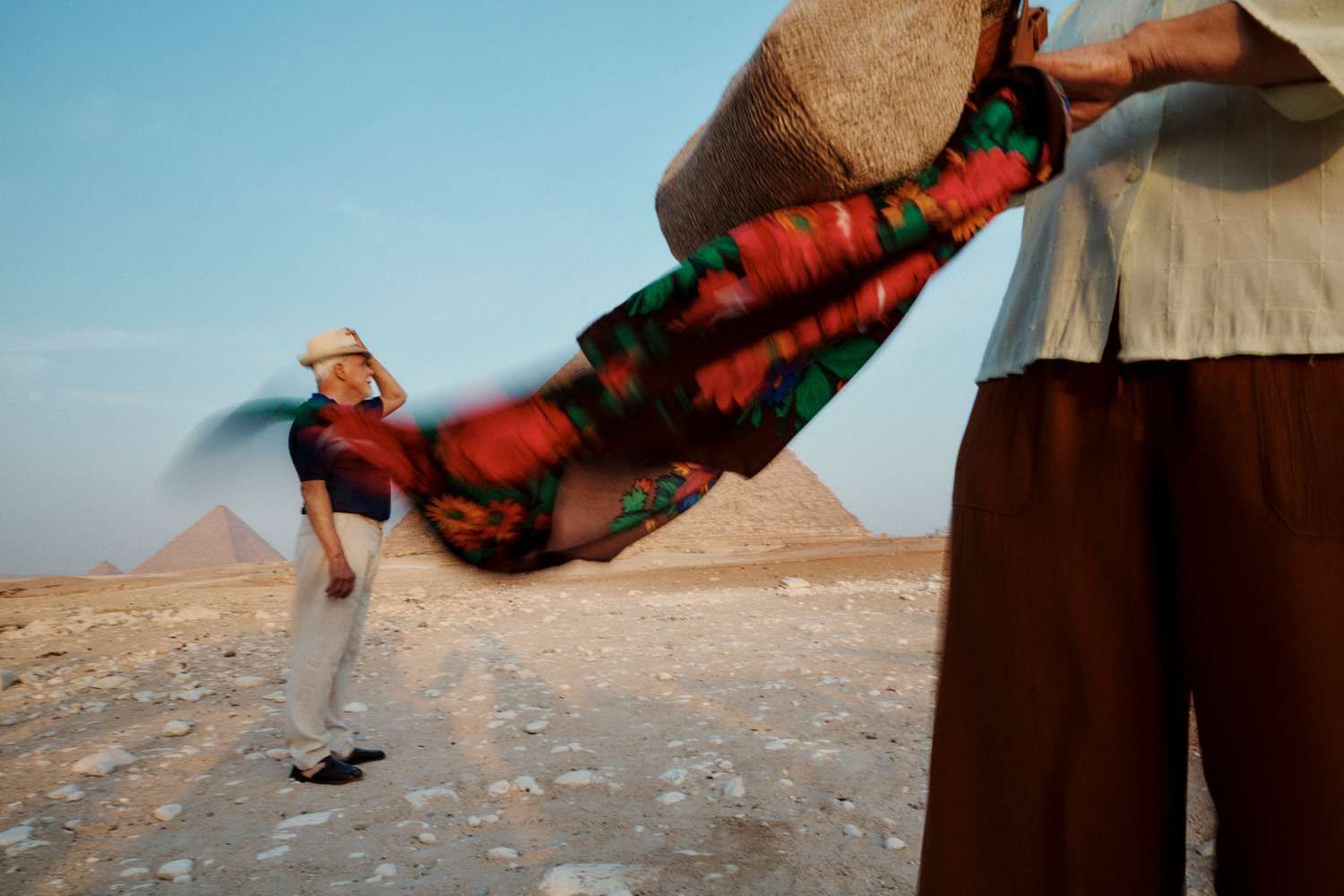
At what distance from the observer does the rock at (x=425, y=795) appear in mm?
2662

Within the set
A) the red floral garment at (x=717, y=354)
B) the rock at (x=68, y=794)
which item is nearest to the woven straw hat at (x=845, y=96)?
the red floral garment at (x=717, y=354)

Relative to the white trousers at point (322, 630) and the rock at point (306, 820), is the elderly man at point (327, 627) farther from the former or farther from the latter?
the rock at point (306, 820)

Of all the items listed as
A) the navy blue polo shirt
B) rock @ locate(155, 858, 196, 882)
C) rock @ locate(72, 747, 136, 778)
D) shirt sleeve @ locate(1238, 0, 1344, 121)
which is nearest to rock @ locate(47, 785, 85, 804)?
rock @ locate(72, 747, 136, 778)

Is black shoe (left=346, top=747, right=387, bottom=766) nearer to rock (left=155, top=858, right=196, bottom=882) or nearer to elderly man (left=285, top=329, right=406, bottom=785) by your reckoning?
elderly man (left=285, top=329, right=406, bottom=785)

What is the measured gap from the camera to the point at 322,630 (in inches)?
122

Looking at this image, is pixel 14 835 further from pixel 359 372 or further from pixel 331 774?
pixel 359 372

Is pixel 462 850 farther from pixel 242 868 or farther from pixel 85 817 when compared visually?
pixel 85 817

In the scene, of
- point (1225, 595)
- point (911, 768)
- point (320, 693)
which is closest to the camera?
point (1225, 595)

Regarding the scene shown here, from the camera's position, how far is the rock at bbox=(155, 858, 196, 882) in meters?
2.18

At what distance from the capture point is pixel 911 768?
2.79 meters

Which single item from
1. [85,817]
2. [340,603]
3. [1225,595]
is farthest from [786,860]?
[85,817]

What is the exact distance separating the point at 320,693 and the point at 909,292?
2.93m

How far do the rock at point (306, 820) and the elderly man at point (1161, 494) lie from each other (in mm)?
2159

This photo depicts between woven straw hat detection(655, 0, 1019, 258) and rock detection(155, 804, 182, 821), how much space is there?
2791 mm
